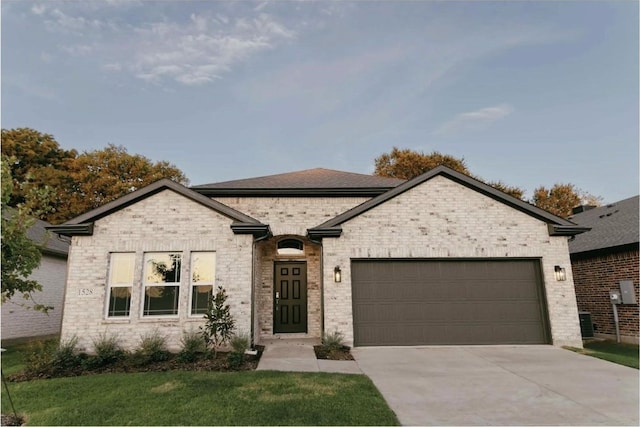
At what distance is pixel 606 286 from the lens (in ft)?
39.7

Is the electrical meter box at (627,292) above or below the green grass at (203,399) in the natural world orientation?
above

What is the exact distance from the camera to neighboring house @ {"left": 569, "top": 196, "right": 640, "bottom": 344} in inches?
438

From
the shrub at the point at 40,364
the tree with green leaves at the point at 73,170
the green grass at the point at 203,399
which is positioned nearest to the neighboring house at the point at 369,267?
the shrub at the point at 40,364

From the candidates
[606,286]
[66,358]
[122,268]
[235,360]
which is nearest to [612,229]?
[606,286]

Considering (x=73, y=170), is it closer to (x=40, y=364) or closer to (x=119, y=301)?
(x=119, y=301)

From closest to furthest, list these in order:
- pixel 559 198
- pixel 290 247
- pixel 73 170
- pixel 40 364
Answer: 1. pixel 40 364
2. pixel 290 247
3. pixel 73 170
4. pixel 559 198

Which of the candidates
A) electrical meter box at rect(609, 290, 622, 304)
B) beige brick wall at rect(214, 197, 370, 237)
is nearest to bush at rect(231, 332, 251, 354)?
beige brick wall at rect(214, 197, 370, 237)

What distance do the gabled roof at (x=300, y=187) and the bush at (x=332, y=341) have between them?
5076 mm

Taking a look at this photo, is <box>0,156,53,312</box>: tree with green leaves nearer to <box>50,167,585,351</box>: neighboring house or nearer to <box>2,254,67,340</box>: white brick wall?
<box>50,167,585,351</box>: neighboring house

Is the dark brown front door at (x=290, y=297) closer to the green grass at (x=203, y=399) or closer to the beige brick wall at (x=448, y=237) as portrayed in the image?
the beige brick wall at (x=448, y=237)

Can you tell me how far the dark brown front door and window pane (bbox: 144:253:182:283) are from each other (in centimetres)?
348

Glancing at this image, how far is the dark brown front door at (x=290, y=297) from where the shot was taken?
11.9 metres

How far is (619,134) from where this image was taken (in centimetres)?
1427

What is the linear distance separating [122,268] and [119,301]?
0.89 metres
